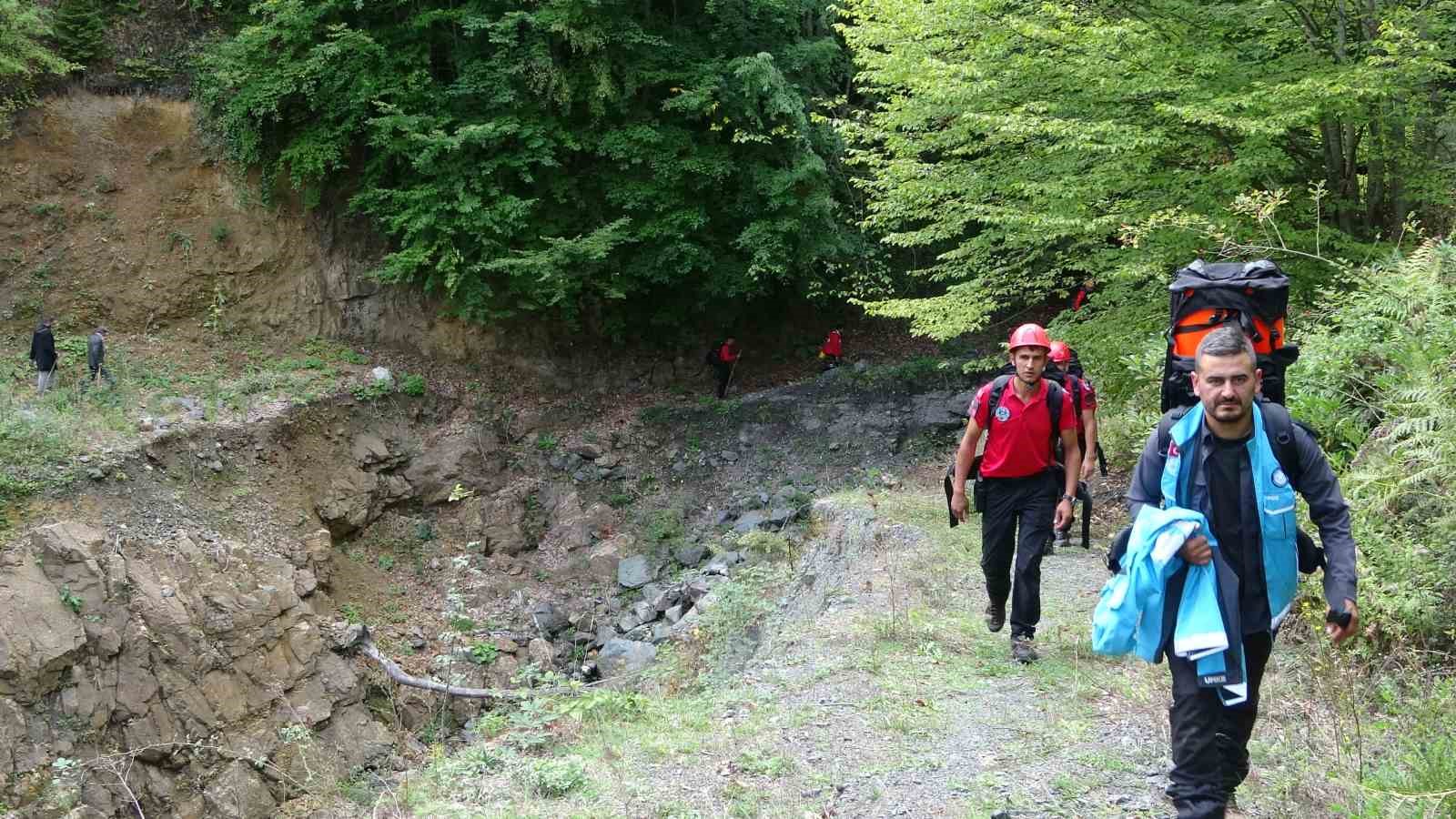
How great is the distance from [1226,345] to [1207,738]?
48.6 inches

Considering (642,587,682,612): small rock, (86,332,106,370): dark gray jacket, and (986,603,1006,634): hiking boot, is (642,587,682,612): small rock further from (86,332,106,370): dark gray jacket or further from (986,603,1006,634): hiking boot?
(86,332,106,370): dark gray jacket

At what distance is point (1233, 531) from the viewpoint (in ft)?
10.0

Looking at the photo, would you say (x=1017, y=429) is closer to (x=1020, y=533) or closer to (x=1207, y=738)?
(x=1020, y=533)

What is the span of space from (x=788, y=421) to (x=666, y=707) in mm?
11406

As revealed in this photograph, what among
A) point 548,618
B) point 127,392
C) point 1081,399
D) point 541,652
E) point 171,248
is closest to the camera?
point 1081,399

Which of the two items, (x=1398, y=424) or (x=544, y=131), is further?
(x=544, y=131)

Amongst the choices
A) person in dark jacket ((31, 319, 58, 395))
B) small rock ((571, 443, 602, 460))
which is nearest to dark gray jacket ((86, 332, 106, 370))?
person in dark jacket ((31, 319, 58, 395))

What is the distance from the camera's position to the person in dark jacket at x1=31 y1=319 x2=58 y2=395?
43.5 feet

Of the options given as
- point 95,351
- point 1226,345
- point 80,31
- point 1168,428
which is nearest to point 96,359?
point 95,351

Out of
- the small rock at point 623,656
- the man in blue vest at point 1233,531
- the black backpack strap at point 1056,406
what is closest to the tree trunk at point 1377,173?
the black backpack strap at point 1056,406

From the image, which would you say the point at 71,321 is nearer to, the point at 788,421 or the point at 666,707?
the point at 788,421

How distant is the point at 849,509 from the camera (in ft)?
40.9

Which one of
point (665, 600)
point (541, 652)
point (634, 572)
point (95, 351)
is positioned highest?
point (95, 351)

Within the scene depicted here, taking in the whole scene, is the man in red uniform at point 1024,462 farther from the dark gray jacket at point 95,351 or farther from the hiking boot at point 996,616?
the dark gray jacket at point 95,351
